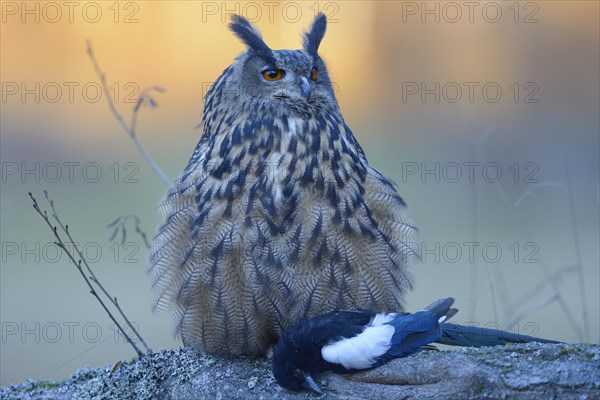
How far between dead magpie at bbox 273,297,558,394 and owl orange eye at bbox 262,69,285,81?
3.24 feet

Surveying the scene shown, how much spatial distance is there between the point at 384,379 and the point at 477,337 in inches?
19.8

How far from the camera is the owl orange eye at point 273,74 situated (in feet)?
11.0

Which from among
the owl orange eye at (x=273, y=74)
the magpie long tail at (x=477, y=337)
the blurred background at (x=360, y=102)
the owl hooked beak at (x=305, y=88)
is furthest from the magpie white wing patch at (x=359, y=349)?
the blurred background at (x=360, y=102)

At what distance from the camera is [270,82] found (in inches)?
132

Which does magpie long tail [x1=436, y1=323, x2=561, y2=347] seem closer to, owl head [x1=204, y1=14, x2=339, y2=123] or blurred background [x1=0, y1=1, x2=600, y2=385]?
owl head [x1=204, y1=14, x2=339, y2=123]

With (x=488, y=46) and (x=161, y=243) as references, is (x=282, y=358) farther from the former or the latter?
(x=488, y=46)

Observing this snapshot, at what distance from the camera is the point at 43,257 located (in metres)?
7.32

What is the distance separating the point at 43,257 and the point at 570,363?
5567 mm

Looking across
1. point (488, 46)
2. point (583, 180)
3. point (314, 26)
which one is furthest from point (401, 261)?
point (488, 46)

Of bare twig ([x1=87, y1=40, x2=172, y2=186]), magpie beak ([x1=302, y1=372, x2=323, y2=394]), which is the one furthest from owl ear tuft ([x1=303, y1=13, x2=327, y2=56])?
magpie beak ([x1=302, y1=372, x2=323, y2=394])

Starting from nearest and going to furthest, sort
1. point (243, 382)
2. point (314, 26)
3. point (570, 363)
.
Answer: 1. point (570, 363)
2. point (243, 382)
3. point (314, 26)

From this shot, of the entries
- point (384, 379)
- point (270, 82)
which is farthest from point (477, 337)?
point (270, 82)

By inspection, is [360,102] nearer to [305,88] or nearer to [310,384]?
[305,88]

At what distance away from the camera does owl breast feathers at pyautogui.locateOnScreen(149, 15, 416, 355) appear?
3.12 m
